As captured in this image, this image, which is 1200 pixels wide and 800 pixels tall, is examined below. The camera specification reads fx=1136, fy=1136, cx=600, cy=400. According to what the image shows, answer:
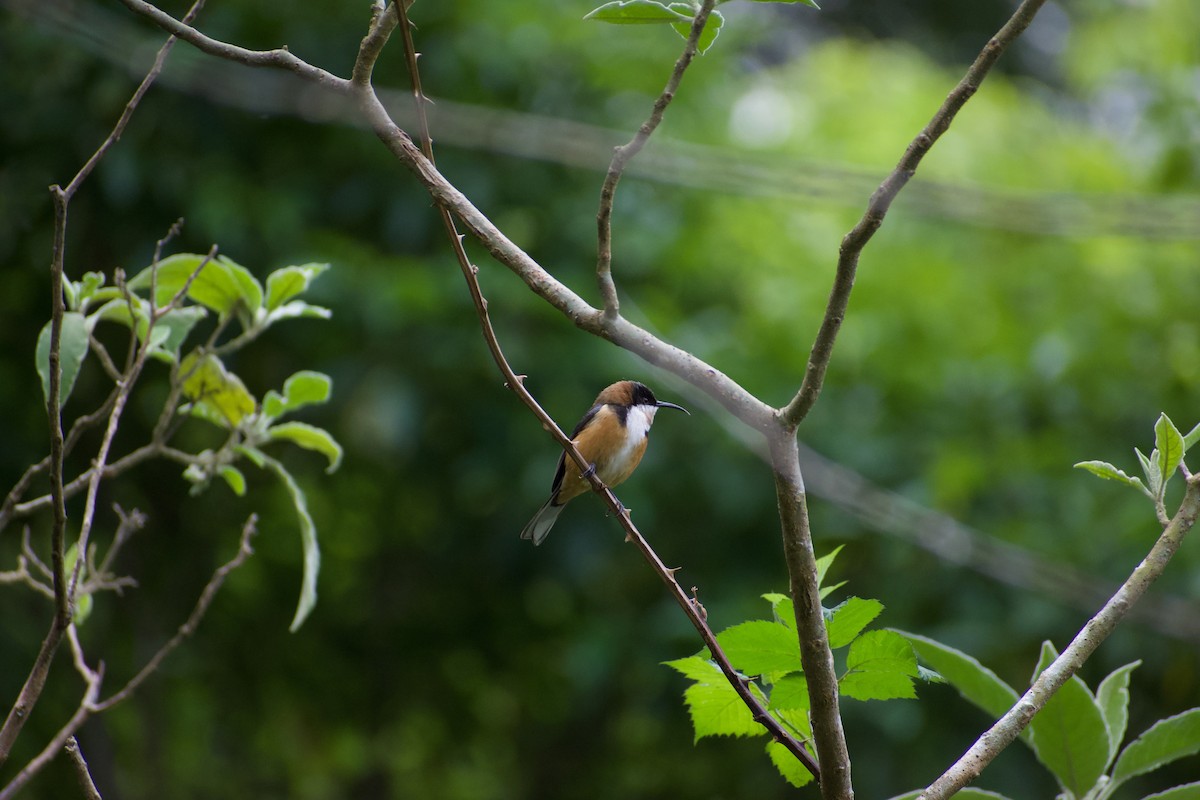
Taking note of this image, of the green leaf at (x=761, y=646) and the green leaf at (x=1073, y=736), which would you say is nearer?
→ the green leaf at (x=761, y=646)

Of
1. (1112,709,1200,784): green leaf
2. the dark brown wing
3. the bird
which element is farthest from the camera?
the dark brown wing

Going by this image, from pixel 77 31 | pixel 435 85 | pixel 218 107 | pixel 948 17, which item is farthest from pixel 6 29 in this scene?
pixel 948 17

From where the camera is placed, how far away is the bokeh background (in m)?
4.50

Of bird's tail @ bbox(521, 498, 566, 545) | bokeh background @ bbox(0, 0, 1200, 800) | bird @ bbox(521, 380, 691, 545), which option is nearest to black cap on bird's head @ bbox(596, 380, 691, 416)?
bird @ bbox(521, 380, 691, 545)

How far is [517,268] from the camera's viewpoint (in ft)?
4.98

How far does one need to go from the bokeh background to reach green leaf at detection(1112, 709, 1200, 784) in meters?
1.63

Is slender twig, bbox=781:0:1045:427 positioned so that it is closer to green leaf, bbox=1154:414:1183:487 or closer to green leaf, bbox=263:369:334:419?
green leaf, bbox=1154:414:1183:487

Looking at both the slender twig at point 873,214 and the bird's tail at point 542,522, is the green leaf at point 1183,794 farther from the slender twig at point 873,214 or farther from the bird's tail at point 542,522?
the bird's tail at point 542,522

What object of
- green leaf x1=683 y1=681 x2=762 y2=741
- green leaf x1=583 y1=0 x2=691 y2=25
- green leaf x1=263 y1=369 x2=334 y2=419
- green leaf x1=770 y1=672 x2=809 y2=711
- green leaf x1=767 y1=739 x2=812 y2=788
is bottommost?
green leaf x1=767 y1=739 x2=812 y2=788

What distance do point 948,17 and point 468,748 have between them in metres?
12.8

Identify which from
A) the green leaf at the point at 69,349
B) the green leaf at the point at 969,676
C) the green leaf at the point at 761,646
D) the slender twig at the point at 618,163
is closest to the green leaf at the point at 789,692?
the green leaf at the point at 761,646

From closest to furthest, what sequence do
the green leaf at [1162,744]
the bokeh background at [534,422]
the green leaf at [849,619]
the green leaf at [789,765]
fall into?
the green leaf at [849,619]
the green leaf at [789,765]
the green leaf at [1162,744]
the bokeh background at [534,422]

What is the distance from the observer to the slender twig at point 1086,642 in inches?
55.4

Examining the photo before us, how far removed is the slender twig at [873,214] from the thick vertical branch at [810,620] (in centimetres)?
6
